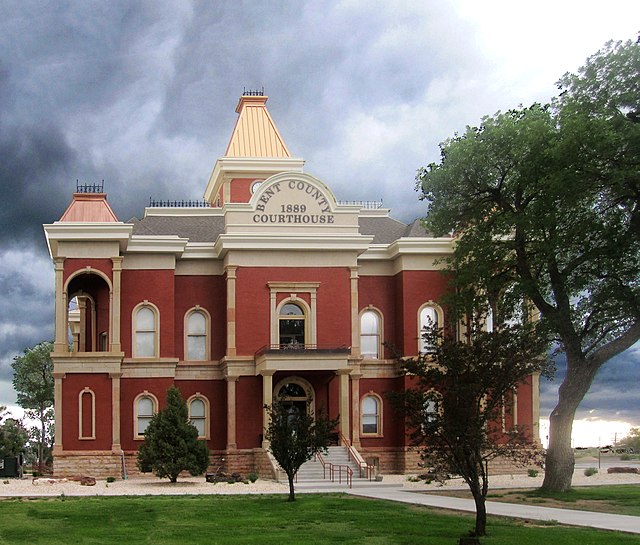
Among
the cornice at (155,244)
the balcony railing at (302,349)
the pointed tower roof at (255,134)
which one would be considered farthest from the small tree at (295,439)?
the pointed tower roof at (255,134)

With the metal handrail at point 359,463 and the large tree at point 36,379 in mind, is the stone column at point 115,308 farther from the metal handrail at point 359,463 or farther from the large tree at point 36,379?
the large tree at point 36,379

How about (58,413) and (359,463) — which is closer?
(359,463)

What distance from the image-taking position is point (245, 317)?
46.0m

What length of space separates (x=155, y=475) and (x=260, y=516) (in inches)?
714

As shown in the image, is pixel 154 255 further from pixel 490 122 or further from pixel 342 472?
pixel 490 122

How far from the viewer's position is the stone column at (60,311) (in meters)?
44.6

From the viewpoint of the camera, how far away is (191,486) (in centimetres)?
3794

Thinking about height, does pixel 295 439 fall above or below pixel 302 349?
below

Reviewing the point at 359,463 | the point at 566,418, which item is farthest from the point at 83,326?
the point at 566,418

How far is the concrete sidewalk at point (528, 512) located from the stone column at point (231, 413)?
12489mm

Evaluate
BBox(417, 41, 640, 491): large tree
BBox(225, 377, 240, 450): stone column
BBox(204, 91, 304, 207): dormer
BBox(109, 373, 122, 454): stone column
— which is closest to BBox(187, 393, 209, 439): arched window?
BBox(225, 377, 240, 450): stone column

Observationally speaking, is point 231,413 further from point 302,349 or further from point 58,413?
point 58,413

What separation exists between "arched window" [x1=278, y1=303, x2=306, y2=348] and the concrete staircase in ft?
16.7

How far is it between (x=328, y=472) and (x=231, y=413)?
5.67 metres
